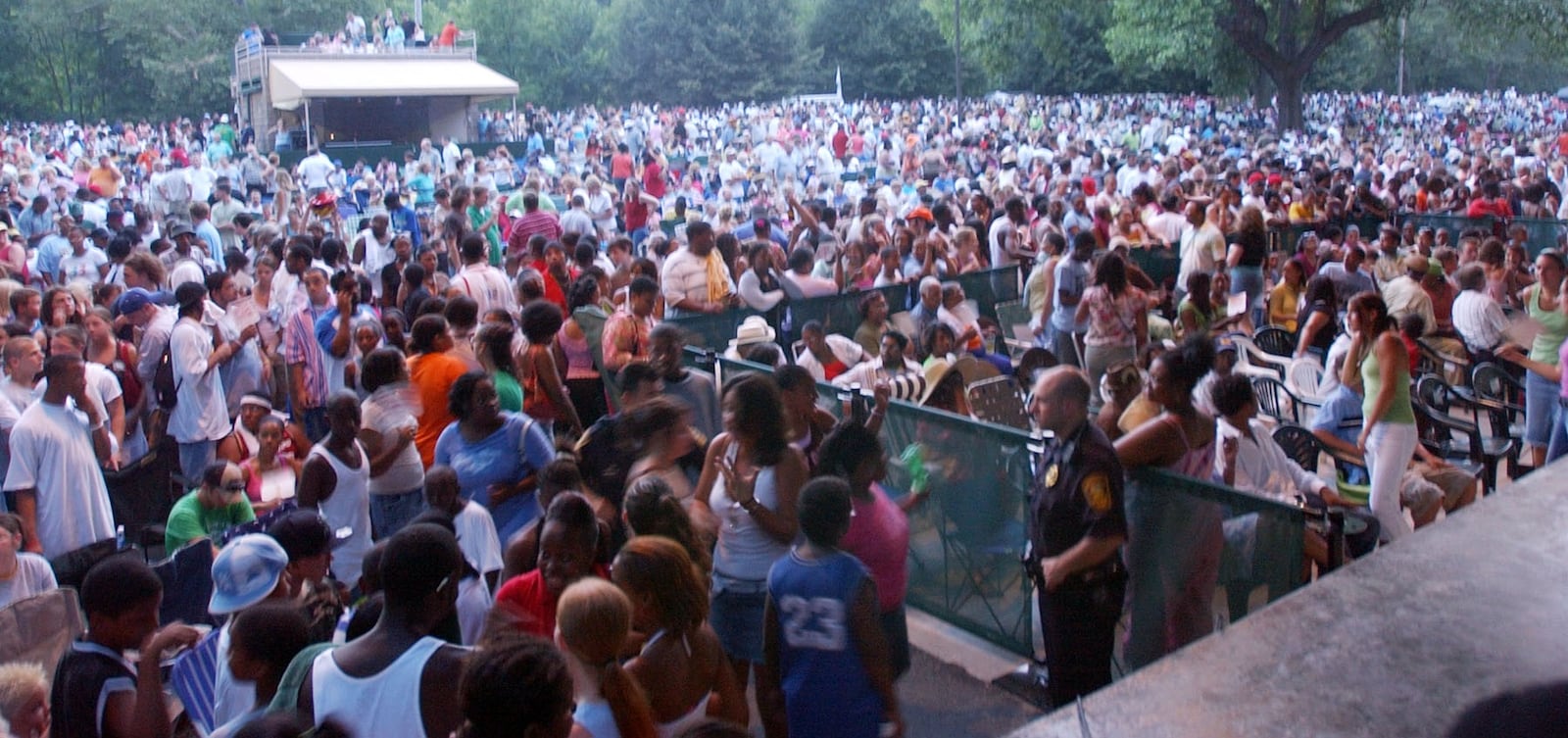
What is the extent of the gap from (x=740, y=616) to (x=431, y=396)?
2.50 m

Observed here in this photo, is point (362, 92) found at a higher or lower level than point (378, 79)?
lower

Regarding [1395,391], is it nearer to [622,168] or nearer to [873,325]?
[873,325]

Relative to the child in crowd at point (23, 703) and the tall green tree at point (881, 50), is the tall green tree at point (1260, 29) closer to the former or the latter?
the tall green tree at point (881, 50)

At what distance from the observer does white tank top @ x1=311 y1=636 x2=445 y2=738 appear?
11.4 ft

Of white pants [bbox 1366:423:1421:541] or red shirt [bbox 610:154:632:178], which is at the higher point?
red shirt [bbox 610:154:632:178]

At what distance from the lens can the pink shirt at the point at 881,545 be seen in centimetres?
506

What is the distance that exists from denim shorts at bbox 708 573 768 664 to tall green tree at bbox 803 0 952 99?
5806 cm

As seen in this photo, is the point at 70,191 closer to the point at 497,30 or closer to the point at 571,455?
the point at 571,455

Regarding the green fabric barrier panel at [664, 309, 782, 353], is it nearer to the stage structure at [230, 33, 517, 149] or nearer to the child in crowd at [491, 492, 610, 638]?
the child in crowd at [491, 492, 610, 638]

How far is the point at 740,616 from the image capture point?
→ 5.25 metres

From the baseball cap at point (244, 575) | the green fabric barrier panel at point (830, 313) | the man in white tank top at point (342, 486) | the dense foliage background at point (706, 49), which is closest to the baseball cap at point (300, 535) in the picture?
the baseball cap at point (244, 575)

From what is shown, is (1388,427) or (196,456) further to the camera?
(196,456)

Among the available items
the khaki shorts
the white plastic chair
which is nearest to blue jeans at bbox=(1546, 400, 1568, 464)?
the khaki shorts

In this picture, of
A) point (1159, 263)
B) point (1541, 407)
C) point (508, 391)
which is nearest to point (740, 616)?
point (508, 391)
